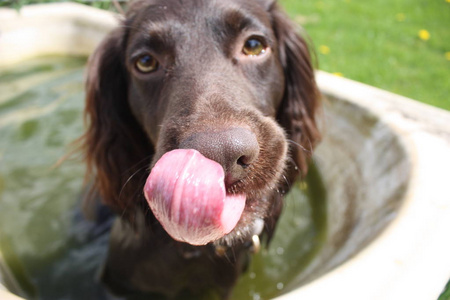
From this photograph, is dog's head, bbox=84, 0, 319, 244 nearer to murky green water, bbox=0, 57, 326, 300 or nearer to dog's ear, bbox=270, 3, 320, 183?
dog's ear, bbox=270, 3, 320, 183

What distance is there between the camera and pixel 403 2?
21.1 feet

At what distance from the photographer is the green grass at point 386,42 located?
14.5 feet

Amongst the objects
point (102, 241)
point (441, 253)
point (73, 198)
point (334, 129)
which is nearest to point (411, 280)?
point (441, 253)

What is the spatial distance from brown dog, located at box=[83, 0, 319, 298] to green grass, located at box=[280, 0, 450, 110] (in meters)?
2.63

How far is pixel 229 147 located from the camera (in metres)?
1.08

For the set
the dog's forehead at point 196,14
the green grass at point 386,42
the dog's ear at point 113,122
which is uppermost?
the dog's forehead at point 196,14

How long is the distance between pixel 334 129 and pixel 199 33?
167 cm

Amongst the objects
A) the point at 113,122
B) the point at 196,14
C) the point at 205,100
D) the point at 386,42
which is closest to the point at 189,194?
the point at 205,100

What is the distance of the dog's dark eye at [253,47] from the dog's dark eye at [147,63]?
1.39 feet

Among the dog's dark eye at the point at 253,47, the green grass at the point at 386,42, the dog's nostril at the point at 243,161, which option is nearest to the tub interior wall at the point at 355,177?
the dog's nostril at the point at 243,161

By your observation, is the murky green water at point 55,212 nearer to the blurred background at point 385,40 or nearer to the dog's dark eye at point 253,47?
the blurred background at point 385,40

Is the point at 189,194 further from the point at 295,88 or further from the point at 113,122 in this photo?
the point at 295,88

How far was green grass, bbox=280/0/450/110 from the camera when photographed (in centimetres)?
442

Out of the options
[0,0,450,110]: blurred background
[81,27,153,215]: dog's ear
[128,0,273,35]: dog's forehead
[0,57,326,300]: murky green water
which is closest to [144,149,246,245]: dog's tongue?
[128,0,273,35]: dog's forehead
